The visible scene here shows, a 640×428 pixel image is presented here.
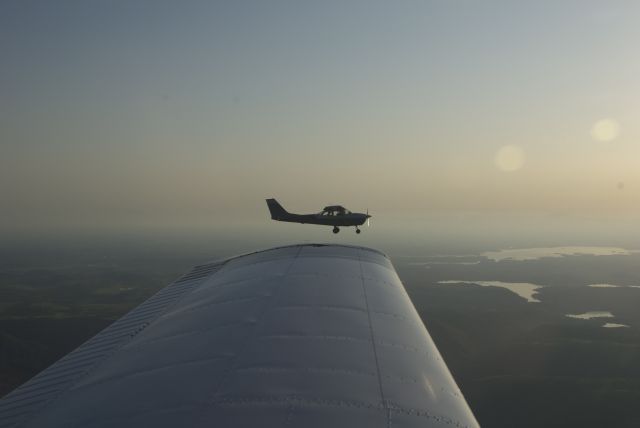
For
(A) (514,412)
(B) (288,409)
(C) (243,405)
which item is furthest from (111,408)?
(A) (514,412)

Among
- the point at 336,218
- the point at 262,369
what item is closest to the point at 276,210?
the point at 336,218

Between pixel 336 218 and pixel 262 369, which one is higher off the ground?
pixel 336 218

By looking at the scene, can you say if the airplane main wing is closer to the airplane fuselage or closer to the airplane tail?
the airplane fuselage

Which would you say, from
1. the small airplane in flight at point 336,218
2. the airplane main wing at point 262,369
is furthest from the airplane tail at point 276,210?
the airplane main wing at point 262,369

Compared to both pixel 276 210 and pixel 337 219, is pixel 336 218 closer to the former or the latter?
pixel 337 219

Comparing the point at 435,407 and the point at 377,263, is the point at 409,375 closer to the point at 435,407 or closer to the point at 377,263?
the point at 435,407

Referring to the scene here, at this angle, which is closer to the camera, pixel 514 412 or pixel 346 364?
pixel 346 364
